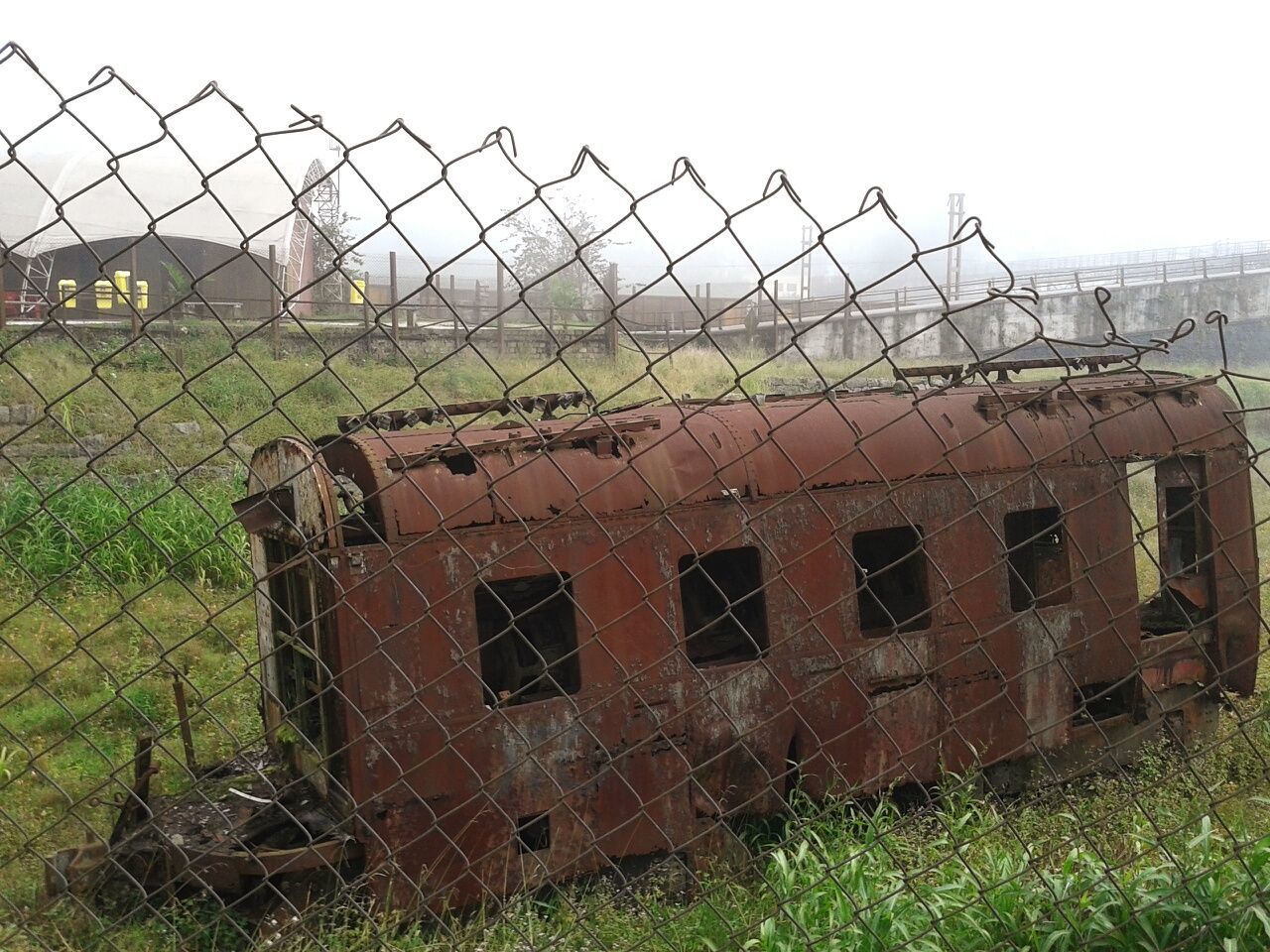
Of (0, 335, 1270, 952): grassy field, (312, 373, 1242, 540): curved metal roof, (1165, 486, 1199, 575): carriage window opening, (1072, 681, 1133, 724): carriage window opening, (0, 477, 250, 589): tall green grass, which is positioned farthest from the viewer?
(0, 477, 250, 589): tall green grass

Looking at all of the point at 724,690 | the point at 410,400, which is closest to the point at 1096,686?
the point at 724,690

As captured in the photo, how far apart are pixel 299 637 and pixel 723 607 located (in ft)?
6.31

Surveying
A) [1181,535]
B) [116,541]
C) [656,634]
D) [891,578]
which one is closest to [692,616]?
[656,634]

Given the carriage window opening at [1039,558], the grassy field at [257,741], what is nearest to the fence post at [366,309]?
the grassy field at [257,741]

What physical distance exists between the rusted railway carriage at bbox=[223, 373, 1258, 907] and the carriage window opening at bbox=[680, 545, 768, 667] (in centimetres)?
2

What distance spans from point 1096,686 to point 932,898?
11.4ft

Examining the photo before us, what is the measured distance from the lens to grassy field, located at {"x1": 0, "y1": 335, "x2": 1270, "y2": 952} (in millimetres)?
2316

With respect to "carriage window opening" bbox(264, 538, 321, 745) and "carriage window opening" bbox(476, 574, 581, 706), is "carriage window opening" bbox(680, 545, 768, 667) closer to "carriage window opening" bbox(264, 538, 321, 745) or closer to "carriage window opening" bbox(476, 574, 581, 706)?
"carriage window opening" bbox(476, 574, 581, 706)

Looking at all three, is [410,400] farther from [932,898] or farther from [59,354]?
[932,898]

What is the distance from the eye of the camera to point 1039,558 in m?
5.46

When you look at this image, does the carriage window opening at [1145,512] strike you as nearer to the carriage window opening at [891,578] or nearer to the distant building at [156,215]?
the carriage window opening at [891,578]

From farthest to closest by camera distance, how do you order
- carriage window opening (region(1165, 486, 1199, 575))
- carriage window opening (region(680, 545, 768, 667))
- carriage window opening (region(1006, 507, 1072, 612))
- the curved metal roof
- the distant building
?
the distant building, carriage window opening (region(1165, 486, 1199, 575)), carriage window opening (region(1006, 507, 1072, 612)), carriage window opening (region(680, 545, 768, 667)), the curved metal roof

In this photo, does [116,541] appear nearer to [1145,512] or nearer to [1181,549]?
[1181,549]

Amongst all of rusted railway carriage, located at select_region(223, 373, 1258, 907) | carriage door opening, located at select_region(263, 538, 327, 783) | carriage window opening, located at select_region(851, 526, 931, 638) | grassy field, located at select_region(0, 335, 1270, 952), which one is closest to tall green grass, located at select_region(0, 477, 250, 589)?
grassy field, located at select_region(0, 335, 1270, 952)
